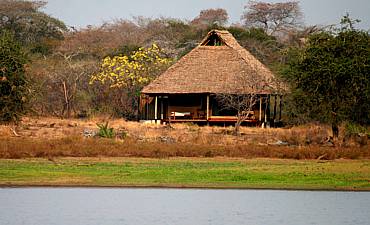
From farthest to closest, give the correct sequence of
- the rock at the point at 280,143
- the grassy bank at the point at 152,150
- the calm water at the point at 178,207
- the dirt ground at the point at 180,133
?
the dirt ground at the point at 180,133 < the rock at the point at 280,143 < the grassy bank at the point at 152,150 < the calm water at the point at 178,207

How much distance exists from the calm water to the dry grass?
6.58 meters

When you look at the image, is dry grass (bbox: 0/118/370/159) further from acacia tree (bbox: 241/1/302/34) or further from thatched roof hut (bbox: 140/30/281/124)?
acacia tree (bbox: 241/1/302/34)

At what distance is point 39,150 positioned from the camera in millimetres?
28141


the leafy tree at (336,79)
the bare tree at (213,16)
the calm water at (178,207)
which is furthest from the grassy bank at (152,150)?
the bare tree at (213,16)

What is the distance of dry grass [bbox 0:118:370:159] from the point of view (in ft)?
94.0

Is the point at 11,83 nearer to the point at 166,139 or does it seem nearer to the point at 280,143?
the point at 166,139

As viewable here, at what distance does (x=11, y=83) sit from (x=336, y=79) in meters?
12.3

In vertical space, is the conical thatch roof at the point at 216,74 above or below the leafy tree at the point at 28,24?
below

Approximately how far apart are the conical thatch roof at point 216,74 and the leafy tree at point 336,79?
774 centimetres

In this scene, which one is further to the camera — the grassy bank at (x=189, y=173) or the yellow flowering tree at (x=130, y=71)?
the yellow flowering tree at (x=130, y=71)

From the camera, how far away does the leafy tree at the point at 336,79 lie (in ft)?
115

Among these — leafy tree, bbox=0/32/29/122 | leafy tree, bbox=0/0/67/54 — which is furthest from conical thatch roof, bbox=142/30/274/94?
leafy tree, bbox=0/0/67/54

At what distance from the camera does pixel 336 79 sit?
35.5 meters

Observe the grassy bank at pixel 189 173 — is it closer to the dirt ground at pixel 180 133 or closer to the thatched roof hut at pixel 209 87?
the dirt ground at pixel 180 133
